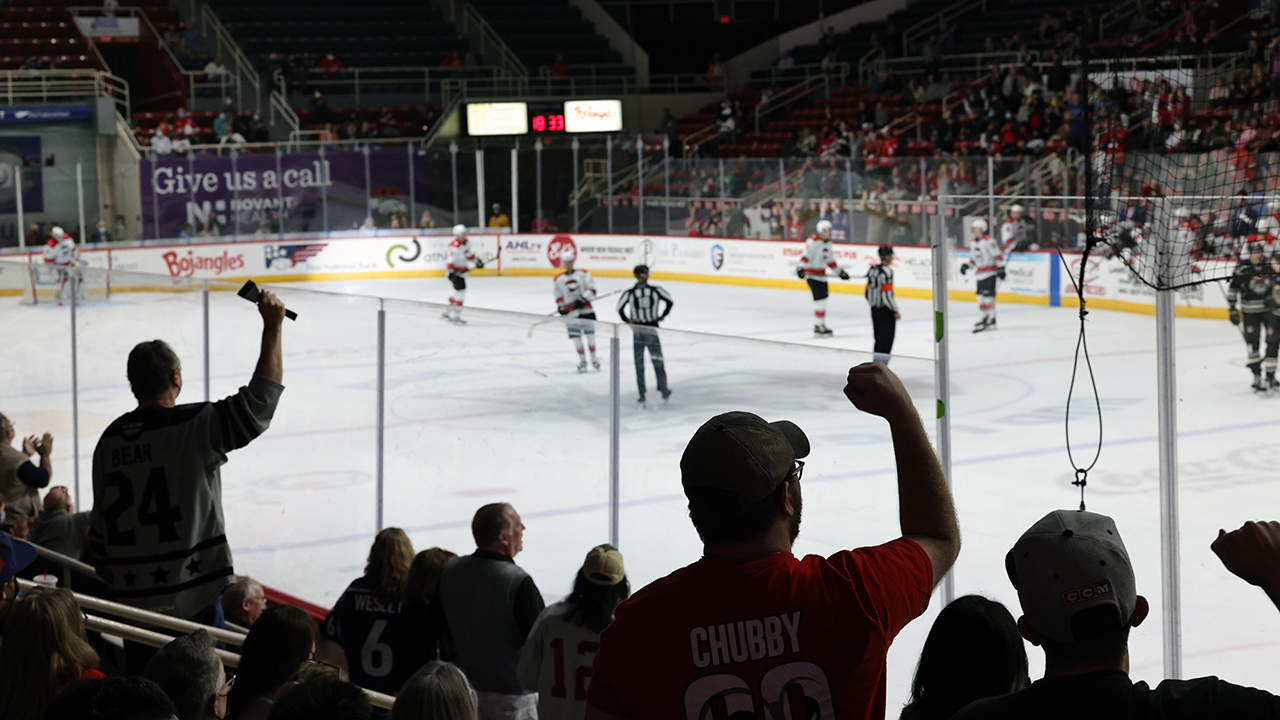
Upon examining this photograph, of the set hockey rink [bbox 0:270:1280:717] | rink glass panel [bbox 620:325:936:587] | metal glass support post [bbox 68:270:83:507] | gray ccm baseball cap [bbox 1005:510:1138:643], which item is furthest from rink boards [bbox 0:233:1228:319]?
gray ccm baseball cap [bbox 1005:510:1138:643]

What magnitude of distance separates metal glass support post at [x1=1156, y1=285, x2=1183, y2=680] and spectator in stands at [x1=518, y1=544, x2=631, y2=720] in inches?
74.2

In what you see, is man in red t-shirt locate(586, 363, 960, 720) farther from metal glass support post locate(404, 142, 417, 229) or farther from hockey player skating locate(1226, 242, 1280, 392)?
metal glass support post locate(404, 142, 417, 229)

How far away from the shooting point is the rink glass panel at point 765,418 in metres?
5.46

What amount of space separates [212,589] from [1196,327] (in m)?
10.4

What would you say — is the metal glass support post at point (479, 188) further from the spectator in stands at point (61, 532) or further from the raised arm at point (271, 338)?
the raised arm at point (271, 338)

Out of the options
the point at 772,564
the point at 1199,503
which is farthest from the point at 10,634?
the point at 1199,503

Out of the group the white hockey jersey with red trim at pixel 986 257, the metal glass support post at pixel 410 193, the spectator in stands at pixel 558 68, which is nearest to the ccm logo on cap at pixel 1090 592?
the white hockey jersey with red trim at pixel 986 257

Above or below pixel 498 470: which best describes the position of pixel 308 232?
above

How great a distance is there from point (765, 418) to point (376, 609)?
81.3 inches

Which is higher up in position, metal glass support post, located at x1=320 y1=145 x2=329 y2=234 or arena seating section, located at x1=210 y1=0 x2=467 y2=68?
arena seating section, located at x1=210 y1=0 x2=467 y2=68

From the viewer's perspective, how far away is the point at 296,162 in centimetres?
2459

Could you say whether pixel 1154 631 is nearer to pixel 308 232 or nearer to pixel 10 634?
pixel 10 634

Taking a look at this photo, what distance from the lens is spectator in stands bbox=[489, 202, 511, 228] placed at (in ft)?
85.5

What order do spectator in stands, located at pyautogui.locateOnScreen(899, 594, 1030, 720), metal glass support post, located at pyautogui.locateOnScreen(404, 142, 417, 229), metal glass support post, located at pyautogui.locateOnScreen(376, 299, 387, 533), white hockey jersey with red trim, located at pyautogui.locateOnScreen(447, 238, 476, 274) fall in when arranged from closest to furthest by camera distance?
spectator in stands, located at pyautogui.locateOnScreen(899, 594, 1030, 720)
metal glass support post, located at pyautogui.locateOnScreen(376, 299, 387, 533)
white hockey jersey with red trim, located at pyautogui.locateOnScreen(447, 238, 476, 274)
metal glass support post, located at pyautogui.locateOnScreen(404, 142, 417, 229)
